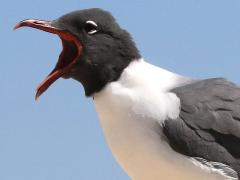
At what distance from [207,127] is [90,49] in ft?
3.08

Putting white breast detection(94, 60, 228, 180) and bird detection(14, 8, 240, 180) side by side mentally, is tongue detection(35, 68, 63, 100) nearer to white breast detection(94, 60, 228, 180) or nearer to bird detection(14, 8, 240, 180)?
bird detection(14, 8, 240, 180)

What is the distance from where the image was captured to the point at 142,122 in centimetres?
418

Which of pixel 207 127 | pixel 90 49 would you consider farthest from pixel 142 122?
pixel 90 49

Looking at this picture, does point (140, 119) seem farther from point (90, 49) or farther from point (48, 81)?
point (48, 81)

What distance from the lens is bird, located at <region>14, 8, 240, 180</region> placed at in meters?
4.16

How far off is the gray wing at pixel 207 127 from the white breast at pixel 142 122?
0.18 ft

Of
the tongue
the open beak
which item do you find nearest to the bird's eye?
the open beak

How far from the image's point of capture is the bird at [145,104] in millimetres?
4156

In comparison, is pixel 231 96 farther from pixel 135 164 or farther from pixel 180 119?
pixel 135 164

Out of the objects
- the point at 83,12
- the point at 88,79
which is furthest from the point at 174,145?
the point at 83,12

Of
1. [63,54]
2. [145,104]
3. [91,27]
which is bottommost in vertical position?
[145,104]

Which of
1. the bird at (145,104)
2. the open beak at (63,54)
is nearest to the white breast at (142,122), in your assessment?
the bird at (145,104)

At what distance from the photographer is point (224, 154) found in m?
4.22

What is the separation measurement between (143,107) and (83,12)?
2.68 feet
